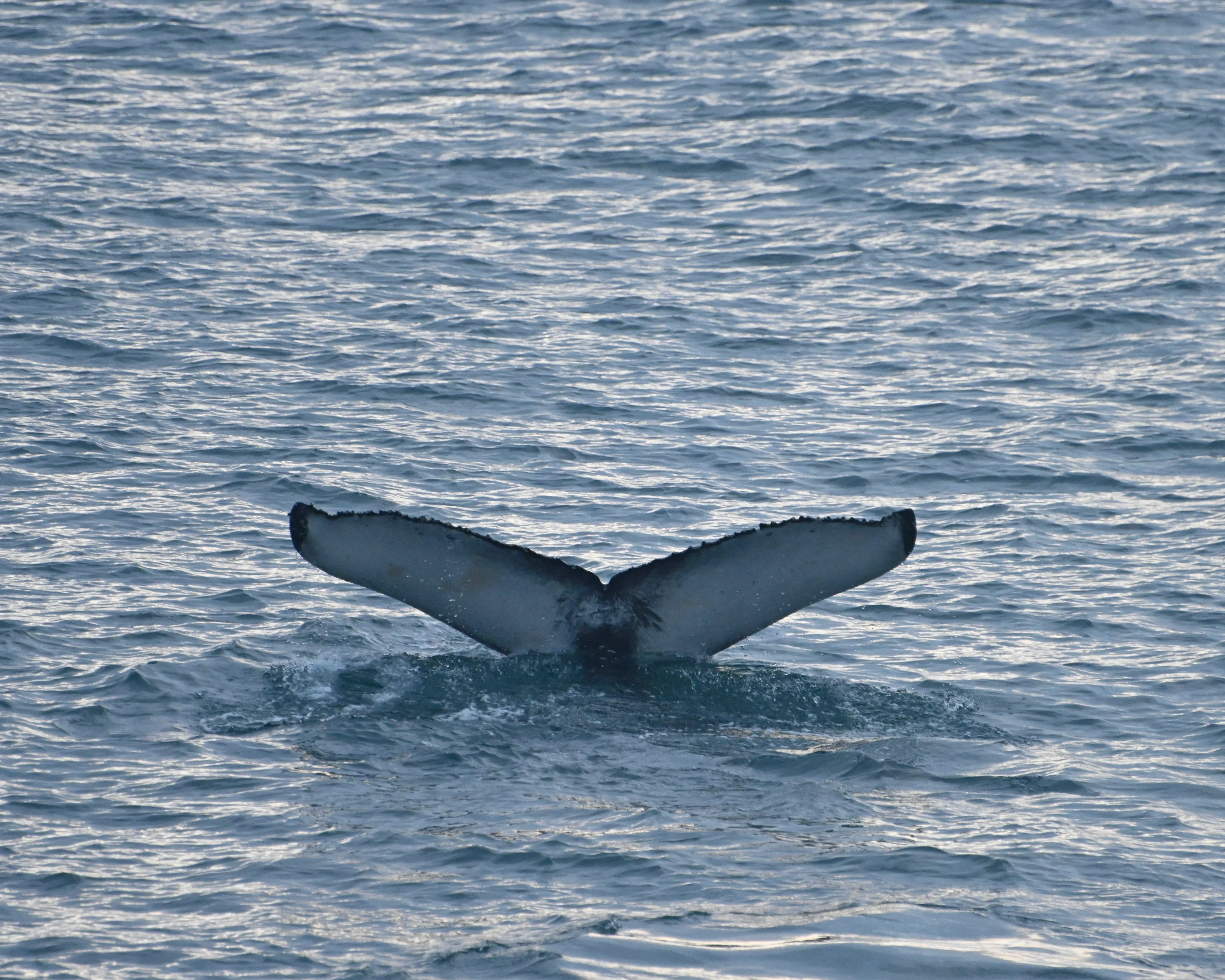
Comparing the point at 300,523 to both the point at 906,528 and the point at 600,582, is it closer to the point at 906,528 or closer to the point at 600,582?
the point at 600,582

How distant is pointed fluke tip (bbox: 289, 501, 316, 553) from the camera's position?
7215 mm

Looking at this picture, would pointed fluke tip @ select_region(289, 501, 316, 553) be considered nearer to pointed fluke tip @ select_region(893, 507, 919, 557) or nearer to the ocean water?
the ocean water

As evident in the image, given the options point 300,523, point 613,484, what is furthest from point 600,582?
point 613,484

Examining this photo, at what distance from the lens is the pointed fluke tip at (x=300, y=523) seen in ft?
23.7

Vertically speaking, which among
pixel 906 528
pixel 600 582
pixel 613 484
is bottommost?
pixel 613 484

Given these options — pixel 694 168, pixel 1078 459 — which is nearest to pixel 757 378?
pixel 1078 459

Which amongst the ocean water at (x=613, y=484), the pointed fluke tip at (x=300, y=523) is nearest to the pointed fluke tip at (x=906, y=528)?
the ocean water at (x=613, y=484)

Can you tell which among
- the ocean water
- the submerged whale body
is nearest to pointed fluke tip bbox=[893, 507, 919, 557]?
the submerged whale body

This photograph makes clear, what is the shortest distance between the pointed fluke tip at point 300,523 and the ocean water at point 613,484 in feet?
3.28

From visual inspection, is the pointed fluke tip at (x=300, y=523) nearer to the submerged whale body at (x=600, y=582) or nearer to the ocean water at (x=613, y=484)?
the submerged whale body at (x=600, y=582)

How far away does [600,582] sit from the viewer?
8031mm

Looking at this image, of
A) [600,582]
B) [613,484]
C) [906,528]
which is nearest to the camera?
[906,528]

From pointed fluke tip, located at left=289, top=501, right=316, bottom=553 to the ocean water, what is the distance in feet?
3.28

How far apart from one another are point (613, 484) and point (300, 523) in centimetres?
526
